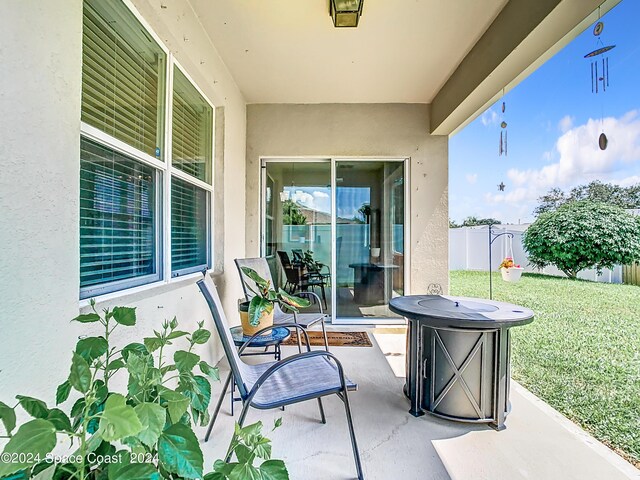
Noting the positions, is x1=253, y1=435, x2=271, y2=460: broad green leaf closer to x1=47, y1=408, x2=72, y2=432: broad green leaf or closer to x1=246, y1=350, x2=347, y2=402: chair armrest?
x1=47, y1=408, x2=72, y2=432: broad green leaf

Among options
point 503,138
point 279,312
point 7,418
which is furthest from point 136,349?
point 503,138

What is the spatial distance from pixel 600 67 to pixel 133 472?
308 cm

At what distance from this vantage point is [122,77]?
6.19 ft

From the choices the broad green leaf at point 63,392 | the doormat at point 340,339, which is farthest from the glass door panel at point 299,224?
the broad green leaf at point 63,392

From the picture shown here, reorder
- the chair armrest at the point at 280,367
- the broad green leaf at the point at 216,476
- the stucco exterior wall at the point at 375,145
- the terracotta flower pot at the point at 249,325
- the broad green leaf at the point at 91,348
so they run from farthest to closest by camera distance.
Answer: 1. the stucco exterior wall at the point at 375,145
2. the terracotta flower pot at the point at 249,325
3. the chair armrest at the point at 280,367
4. the broad green leaf at the point at 91,348
5. the broad green leaf at the point at 216,476

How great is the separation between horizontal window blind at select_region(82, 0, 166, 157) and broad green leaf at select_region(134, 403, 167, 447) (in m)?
1.54

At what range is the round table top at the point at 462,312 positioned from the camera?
2045 mm

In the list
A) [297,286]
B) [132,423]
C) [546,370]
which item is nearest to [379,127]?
[297,286]

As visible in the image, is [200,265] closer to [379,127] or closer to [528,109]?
[379,127]

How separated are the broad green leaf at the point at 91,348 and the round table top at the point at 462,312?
6.02 ft

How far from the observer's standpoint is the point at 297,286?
466 cm

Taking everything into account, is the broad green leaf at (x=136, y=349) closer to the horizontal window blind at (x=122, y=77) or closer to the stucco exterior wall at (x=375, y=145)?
the horizontal window blind at (x=122, y=77)

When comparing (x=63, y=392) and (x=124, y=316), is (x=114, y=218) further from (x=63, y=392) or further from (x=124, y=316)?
(x=63, y=392)

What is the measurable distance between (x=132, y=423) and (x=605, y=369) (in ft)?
13.5
